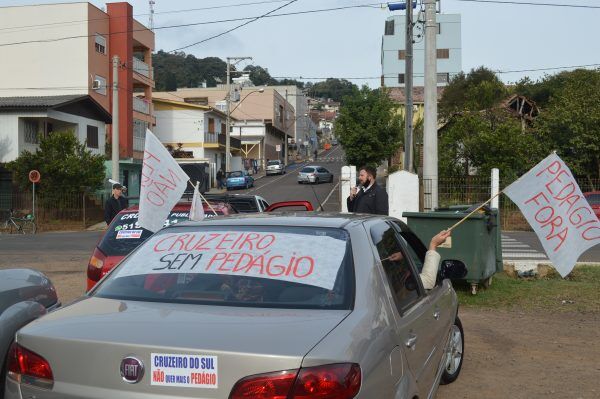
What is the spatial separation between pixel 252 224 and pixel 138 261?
2.28 ft

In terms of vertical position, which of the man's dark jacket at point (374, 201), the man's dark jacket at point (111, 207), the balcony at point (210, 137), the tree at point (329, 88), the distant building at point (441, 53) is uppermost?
the tree at point (329, 88)

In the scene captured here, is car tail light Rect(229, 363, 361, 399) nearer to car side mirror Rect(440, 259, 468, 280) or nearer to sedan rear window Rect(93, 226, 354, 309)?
sedan rear window Rect(93, 226, 354, 309)

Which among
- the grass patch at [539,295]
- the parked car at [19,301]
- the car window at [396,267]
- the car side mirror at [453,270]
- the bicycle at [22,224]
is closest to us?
the car window at [396,267]

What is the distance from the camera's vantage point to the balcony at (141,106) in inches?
1785

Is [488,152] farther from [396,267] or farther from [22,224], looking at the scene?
[396,267]

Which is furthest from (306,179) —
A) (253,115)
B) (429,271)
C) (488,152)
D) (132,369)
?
(132,369)

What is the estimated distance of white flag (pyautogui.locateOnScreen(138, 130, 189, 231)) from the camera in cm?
727

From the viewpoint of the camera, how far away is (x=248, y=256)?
354cm

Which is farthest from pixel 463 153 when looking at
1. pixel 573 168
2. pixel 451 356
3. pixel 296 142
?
pixel 296 142

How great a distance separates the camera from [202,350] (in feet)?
8.67

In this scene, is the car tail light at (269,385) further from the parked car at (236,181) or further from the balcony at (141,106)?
the parked car at (236,181)

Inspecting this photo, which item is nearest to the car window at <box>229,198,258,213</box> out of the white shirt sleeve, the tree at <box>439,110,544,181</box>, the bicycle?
the white shirt sleeve

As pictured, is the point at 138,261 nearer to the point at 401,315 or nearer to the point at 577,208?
the point at 401,315

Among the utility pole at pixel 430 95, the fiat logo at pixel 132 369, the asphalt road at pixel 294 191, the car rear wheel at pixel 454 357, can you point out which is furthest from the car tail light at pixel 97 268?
the asphalt road at pixel 294 191
